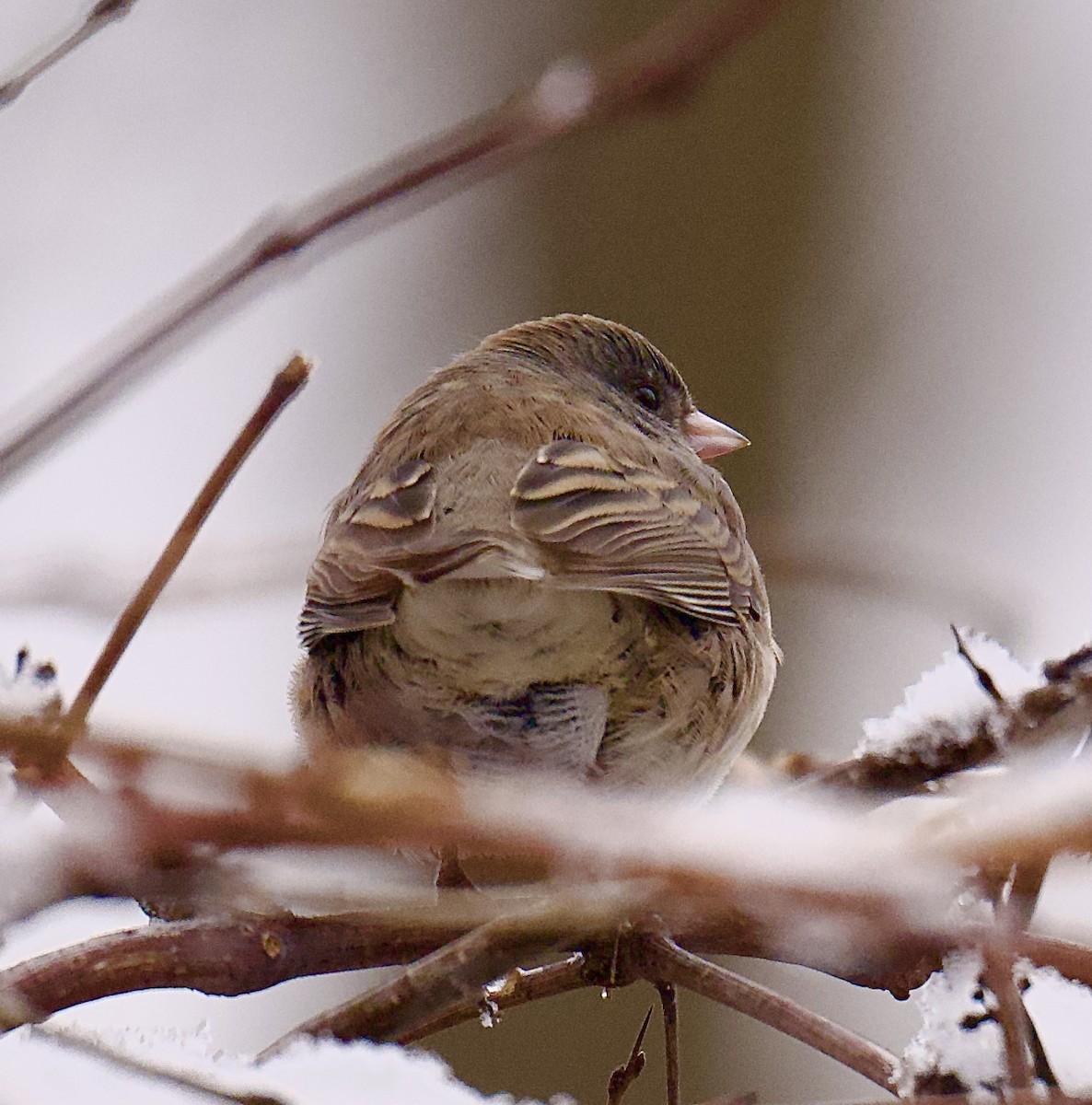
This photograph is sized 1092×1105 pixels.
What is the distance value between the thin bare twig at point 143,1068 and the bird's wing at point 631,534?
3.83ft

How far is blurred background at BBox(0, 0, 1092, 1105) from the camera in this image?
4387 millimetres

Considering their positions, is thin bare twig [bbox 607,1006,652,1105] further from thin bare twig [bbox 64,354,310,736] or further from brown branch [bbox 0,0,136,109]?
brown branch [bbox 0,0,136,109]

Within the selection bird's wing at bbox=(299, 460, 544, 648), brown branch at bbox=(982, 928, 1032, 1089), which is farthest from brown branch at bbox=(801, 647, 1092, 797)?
bird's wing at bbox=(299, 460, 544, 648)

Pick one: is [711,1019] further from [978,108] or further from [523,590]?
[978,108]

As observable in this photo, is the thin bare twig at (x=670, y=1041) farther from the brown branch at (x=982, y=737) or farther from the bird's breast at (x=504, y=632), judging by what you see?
the bird's breast at (x=504, y=632)

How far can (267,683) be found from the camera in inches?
184

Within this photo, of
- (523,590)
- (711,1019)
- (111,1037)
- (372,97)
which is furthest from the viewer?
(372,97)

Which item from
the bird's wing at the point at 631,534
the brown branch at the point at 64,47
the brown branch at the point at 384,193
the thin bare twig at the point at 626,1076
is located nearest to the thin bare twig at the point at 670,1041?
the thin bare twig at the point at 626,1076

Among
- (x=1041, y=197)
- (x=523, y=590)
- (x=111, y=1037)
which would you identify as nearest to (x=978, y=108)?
(x=1041, y=197)

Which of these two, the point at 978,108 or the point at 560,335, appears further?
the point at 978,108

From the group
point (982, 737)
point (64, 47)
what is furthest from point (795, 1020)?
point (64, 47)

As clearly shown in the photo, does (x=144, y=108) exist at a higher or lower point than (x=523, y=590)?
higher

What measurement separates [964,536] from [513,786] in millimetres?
4502

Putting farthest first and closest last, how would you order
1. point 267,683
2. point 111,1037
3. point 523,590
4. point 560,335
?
point 267,683 < point 560,335 < point 523,590 < point 111,1037
